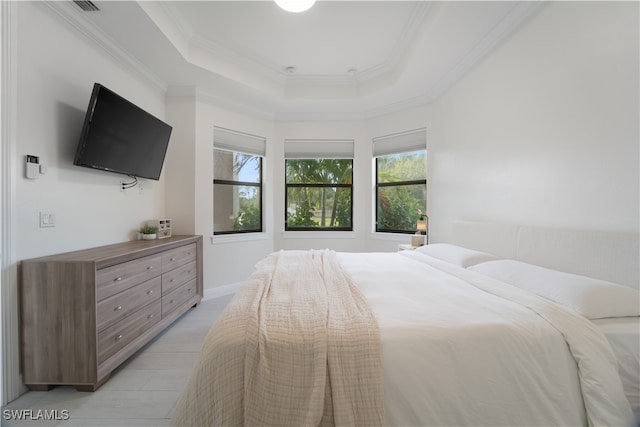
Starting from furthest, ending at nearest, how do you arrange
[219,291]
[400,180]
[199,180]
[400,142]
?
1. [400,180]
2. [400,142]
3. [219,291]
4. [199,180]

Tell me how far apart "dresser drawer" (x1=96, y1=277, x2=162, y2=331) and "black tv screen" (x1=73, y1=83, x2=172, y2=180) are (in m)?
1.02

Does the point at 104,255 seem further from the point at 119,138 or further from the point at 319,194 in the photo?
the point at 319,194

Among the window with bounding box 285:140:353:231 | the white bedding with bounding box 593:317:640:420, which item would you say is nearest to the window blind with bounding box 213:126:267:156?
the window with bounding box 285:140:353:231

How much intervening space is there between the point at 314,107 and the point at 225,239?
7.48 ft

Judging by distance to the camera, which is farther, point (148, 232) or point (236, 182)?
point (236, 182)

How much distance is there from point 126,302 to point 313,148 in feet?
10.3

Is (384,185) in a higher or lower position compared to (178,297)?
higher

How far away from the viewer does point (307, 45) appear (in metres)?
2.92

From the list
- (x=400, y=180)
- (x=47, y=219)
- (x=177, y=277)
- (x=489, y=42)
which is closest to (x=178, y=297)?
(x=177, y=277)

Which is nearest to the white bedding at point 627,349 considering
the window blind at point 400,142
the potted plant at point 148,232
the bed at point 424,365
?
the bed at point 424,365

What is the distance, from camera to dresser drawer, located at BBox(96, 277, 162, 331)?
1.79 meters

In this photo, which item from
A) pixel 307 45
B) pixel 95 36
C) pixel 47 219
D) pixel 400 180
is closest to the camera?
pixel 47 219

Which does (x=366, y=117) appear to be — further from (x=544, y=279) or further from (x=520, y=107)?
(x=544, y=279)

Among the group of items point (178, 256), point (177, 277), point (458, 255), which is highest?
point (458, 255)
